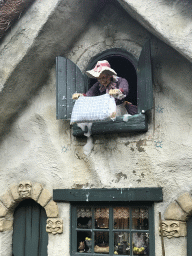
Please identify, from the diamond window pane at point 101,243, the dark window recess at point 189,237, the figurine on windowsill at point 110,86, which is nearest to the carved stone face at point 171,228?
the dark window recess at point 189,237

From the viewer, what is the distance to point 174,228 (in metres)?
4.71

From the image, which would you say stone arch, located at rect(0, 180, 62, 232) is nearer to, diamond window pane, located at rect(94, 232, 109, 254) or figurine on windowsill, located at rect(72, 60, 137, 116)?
diamond window pane, located at rect(94, 232, 109, 254)

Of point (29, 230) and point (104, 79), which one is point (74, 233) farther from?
point (104, 79)

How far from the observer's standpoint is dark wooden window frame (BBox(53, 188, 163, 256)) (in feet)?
16.0

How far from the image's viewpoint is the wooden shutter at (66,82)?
208 inches

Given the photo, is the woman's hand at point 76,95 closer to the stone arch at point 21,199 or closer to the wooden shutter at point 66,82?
the wooden shutter at point 66,82

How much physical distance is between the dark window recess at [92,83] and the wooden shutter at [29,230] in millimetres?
1393

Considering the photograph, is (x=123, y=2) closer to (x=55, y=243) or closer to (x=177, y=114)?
(x=177, y=114)

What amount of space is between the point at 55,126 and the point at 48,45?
119cm

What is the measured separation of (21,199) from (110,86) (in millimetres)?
2164

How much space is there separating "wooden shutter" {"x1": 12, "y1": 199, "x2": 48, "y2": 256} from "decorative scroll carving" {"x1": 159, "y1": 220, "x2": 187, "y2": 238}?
1.87 metres

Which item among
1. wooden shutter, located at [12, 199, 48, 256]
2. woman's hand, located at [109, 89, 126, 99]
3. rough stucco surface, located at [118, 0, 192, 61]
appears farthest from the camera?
wooden shutter, located at [12, 199, 48, 256]

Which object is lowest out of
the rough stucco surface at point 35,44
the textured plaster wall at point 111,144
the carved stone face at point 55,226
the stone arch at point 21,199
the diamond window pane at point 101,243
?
the diamond window pane at point 101,243

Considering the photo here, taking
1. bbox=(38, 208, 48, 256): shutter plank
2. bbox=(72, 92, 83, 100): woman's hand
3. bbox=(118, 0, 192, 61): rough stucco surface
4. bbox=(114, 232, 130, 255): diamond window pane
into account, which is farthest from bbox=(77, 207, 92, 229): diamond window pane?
bbox=(118, 0, 192, 61): rough stucco surface
